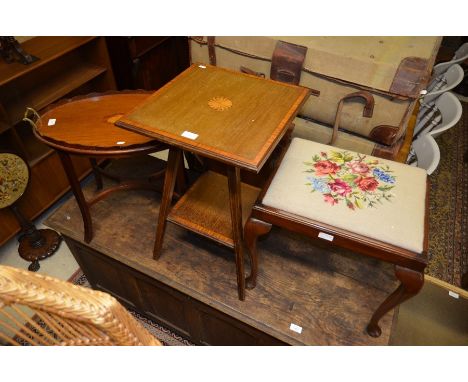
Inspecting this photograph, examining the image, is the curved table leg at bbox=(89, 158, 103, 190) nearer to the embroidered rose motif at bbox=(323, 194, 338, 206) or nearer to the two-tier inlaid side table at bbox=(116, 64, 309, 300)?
the two-tier inlaid side table at bbox=(116, 64, 309, 300)

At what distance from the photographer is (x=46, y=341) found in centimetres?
87

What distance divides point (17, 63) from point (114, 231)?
110 centimetres

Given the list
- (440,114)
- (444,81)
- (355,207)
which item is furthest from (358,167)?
(444,81)

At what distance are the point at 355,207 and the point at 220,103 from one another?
53 cm

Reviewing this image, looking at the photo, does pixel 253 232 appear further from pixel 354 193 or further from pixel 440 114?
pixel 440 114

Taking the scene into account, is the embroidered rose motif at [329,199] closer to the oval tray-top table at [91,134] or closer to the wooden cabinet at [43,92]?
the oval tray-top table at [91,134]

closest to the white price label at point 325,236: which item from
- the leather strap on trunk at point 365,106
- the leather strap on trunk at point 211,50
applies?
the leather strap on trunk at point 365,106

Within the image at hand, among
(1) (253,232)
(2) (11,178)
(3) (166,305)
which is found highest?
(1) (253,232)

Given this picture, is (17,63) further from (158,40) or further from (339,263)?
(339,263)

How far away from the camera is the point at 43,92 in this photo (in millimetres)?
2109

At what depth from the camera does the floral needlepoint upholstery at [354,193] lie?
998 mm

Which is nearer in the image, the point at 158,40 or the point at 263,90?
the point at 263,90

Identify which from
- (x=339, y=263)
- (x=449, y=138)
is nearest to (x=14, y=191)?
(x=339, y=263)

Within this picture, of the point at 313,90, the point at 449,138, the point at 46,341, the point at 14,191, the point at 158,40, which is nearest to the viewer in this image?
the point at 46,341
